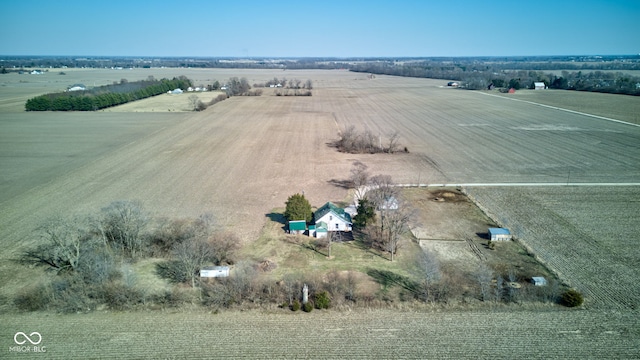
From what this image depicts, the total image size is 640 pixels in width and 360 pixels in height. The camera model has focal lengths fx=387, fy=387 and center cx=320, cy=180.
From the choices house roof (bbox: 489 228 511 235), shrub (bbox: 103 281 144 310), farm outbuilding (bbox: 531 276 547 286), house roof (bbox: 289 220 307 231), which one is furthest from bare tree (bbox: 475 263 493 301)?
shrub (bbox: 103 281 144 310)

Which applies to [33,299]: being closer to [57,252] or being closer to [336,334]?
[57,252]

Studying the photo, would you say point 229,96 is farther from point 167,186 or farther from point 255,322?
point 255,322

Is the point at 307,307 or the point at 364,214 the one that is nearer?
the point at 307,307

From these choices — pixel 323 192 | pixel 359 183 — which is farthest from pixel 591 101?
pixel 323 192

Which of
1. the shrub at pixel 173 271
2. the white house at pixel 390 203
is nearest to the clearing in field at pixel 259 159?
the shrub at pixel 173 271

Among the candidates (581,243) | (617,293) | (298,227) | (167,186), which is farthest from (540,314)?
(167,186)

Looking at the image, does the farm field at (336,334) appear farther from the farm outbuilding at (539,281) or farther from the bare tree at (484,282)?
the farm outbuilding at (539,281)

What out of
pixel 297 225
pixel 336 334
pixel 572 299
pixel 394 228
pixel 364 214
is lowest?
pixel 336 334

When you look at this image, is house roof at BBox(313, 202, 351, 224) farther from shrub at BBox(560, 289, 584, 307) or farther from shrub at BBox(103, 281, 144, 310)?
shrub at BBox(560, 289, 584, 307)
